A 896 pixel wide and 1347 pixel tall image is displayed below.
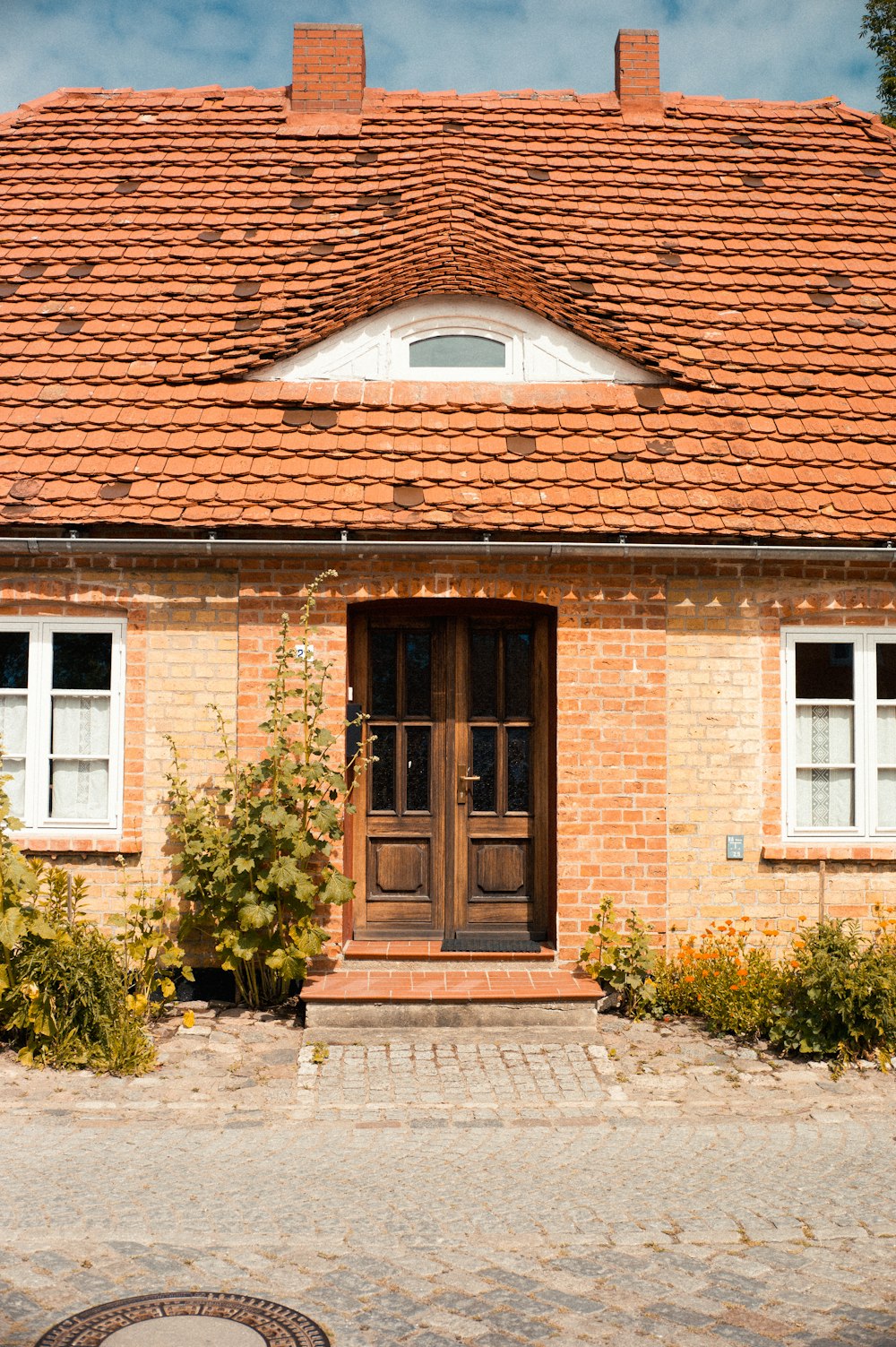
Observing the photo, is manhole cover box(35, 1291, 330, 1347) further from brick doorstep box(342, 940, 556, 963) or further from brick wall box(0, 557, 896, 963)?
brick wall box(0, 557, 896, 963)

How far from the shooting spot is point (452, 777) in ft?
28.4

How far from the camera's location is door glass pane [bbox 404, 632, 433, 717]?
8711 millimetres

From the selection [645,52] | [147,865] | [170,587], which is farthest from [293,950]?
[645,52]

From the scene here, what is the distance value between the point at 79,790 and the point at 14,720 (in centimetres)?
68

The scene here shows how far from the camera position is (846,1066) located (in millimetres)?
7066

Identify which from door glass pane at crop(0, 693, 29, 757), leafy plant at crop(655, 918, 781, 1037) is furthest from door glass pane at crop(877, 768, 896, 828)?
door glass pane at crop(0, 693, 29, 757)

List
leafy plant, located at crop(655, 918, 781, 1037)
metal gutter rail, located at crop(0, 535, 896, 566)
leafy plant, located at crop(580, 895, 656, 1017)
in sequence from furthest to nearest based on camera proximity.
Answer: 1. metal gutter rail, located at crop(0, 535, 896, 566)
2. leafy plant, located at crop(580, 895, 656, 1017)
3. leafy plant, located at crop(655, 918, 781, 1037)

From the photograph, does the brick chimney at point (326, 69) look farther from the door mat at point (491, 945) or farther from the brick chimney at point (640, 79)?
the door mat at point (491, 945)

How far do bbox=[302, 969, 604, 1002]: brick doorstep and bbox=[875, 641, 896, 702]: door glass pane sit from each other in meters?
3.01

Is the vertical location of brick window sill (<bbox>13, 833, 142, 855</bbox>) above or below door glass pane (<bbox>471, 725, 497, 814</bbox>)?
below

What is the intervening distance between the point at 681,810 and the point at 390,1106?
309 cm

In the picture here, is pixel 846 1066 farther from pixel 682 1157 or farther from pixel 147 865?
pixel 147 865

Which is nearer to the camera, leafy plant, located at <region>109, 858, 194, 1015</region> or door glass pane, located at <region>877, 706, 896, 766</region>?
leafy plant, located at <region>109, 858, 194, 1015</region>

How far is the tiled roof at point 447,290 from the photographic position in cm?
839
